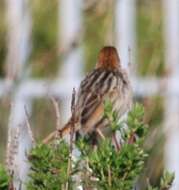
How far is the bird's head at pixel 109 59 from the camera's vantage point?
11.8 ft

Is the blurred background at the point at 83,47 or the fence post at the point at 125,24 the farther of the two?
the fence post at the point at 125,24

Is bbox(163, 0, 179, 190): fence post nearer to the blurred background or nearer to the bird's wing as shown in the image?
the blurred background

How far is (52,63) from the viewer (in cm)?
571

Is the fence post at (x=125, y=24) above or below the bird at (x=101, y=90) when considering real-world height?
above

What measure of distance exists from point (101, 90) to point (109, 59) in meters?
0.21

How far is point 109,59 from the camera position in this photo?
3.72 m

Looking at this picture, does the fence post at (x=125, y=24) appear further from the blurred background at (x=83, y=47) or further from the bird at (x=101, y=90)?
the bird at (x=101, y=90)

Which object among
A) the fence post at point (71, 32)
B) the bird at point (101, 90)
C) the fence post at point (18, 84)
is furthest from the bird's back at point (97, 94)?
the fence post at point (71, 32)

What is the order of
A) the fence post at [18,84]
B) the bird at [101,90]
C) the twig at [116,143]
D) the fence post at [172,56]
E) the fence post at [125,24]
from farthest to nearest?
the fence post at [125,24], the fence post at [172,56], the bird at [101,90], the fence post at [18,84], the twig at [116,143]

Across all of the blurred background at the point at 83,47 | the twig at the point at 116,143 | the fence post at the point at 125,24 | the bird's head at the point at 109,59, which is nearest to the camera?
the twig at the point at 116,143

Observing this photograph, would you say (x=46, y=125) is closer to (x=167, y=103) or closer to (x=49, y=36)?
(x=167, y=103)

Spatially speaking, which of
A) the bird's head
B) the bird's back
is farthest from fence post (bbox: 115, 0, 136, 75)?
the bird's back

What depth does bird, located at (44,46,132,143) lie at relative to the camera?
340 cm

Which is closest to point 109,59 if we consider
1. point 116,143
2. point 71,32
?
point 116,143
